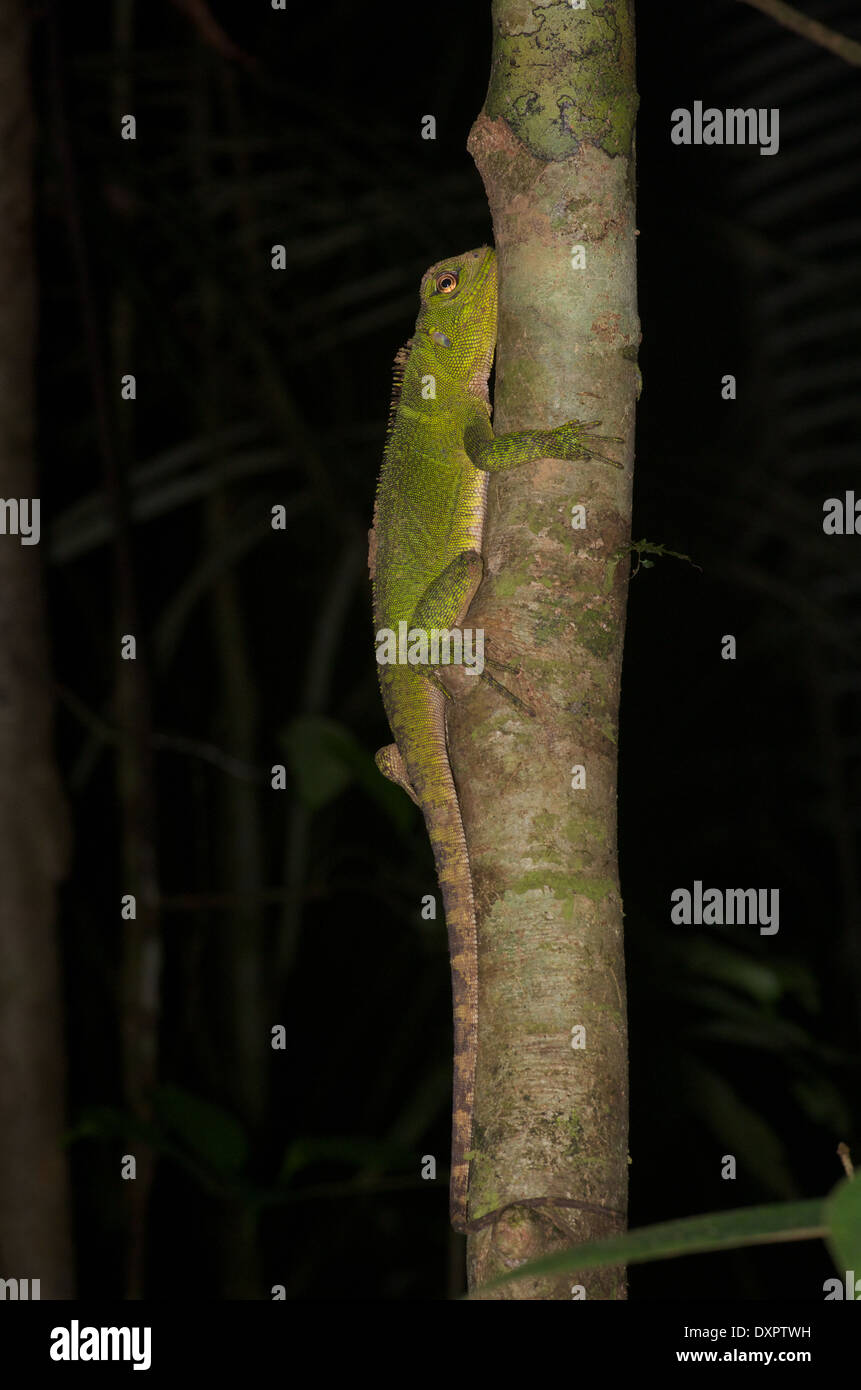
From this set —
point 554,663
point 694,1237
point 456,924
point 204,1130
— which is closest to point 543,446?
point 554,663

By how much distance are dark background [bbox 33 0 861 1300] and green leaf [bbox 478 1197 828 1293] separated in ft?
8.83

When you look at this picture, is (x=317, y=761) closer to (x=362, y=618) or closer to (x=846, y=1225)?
(x=846, y=1225)

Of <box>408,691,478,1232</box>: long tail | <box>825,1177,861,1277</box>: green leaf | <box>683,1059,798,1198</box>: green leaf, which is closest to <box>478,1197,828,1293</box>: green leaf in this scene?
<box>825,1177,861,1277</box>: green leaf

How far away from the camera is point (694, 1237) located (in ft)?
2.91

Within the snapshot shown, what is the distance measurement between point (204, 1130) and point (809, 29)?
127 inches

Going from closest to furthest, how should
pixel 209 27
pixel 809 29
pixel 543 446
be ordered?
pixel 543 446
pixel 809 29
pixel 209 27

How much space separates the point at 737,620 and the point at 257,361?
3.15 meters

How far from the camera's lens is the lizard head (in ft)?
10.7

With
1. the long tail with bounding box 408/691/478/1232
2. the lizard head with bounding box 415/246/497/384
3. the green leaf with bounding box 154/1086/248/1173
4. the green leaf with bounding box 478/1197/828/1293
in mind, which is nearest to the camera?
the green leaf with bounding box 478/1197/828/1293

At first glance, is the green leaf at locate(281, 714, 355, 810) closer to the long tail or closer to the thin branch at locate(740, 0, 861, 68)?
the long tail

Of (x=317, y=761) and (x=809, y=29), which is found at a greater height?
(x=809, y=29)

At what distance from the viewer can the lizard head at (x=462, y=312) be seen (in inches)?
129

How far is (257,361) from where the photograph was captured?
5.57m
